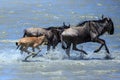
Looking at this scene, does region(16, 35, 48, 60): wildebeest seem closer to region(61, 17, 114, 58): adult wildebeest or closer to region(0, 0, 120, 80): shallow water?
region(0, 0, 120, 80): shallow water

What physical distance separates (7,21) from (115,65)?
52.5 feet

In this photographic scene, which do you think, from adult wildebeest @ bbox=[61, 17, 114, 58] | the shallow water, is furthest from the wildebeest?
adult wildebeest @ bbox=[61, 17, 114, 58]

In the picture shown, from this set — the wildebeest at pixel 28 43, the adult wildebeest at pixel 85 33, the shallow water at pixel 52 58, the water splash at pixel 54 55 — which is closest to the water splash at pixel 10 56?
the shallow water at pixel 52 58

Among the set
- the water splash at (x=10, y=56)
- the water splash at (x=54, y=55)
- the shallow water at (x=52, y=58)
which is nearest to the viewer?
the shallow water at (x=52, y=58)

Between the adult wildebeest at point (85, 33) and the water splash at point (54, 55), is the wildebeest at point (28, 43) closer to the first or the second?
the water splash at point (54, 55)

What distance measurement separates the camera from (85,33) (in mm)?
22141

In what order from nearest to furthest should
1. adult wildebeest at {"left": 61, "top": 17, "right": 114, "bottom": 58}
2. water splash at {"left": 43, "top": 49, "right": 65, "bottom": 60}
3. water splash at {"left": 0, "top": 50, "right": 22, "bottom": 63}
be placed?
water splash at {"left": 0, "top": 50, "right": 22, "bottom": 63}
water splash at {"left": 43, "top": 49, "right": 65, "bottom": 60}
adult wildebeest at {"left": 61, "top": 17, "right": 114, "bottom": 58}

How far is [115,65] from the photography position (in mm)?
19359

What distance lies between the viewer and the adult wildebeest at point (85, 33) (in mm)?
21891

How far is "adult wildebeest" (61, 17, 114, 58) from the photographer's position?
21891mm

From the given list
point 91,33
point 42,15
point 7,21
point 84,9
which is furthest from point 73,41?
point 84,9

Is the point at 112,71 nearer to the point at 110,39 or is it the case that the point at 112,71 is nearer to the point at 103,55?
the point at 103,55

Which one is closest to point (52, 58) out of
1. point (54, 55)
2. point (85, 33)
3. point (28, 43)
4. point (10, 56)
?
point (54, 55)

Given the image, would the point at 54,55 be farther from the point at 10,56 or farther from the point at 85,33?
the point at 10,56
